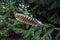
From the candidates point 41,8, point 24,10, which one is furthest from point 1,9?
point 41,8

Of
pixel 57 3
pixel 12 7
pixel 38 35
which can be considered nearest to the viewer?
pixel 38 35

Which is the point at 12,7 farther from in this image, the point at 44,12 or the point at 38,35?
the point at 38,35

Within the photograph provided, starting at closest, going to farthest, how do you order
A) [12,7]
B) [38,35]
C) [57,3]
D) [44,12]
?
[38,35]
[57,3]
[44,12]
[12,7]

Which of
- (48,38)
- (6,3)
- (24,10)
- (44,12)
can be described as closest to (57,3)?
A: (44,12)

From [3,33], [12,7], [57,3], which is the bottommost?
[3,33]

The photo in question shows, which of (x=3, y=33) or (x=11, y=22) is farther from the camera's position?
(x=11, y=22)

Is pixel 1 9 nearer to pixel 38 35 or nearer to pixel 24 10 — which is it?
pixel 24 10

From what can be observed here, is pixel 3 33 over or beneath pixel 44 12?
beneath
